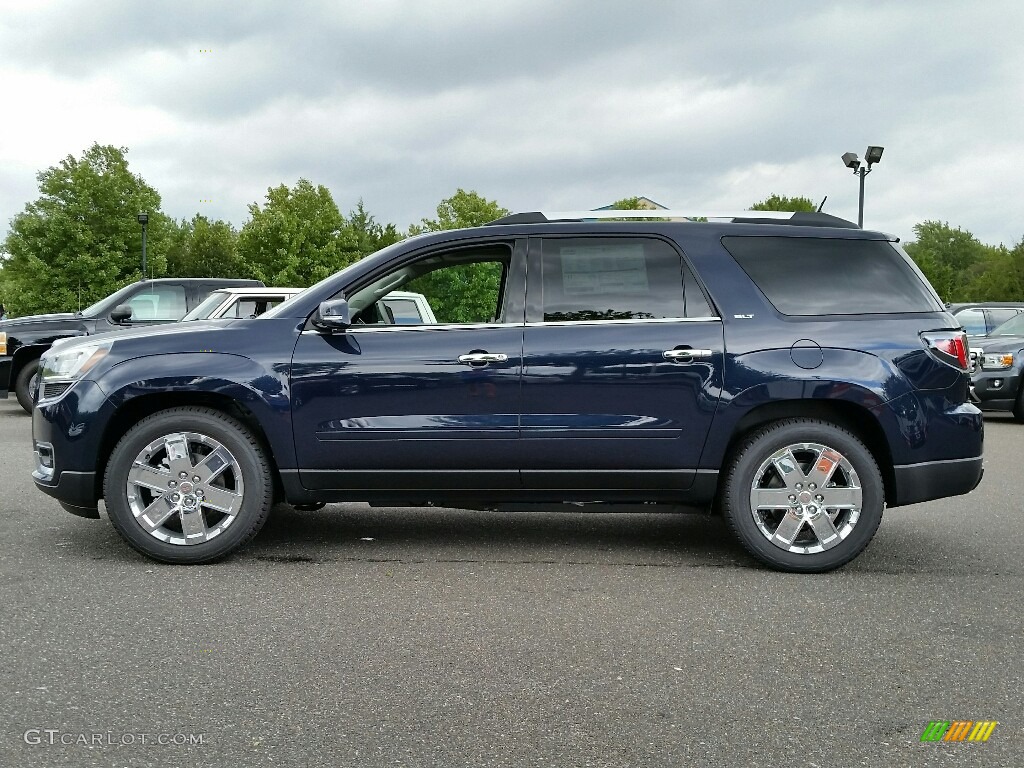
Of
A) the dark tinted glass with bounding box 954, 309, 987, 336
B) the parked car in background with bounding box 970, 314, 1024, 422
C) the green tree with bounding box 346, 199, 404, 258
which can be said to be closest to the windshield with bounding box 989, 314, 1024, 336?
the parked car in background with bounding box 970, 314, 1024, 422

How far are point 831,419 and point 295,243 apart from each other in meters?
62.5

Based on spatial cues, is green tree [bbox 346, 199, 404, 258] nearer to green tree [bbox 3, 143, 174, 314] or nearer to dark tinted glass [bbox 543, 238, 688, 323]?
green tree [bbox 3, 143, 174, 314]

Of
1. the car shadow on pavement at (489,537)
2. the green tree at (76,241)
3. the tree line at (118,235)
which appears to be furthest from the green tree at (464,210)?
the car shadow on pavement at (489,537)

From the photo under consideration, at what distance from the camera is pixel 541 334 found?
18.2ft

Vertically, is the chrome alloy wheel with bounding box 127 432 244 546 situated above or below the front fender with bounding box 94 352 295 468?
below

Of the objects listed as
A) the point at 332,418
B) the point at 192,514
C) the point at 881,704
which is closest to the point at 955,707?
the point at 881,704

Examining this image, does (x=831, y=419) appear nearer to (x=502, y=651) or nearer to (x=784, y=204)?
(x=502, y=651)

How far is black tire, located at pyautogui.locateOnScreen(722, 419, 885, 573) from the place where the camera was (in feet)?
17.9

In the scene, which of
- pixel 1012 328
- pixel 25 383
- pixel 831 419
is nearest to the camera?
pixel 831 419

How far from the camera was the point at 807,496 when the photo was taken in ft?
18.1

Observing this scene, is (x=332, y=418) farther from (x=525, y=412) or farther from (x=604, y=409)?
(x=604, y=409)

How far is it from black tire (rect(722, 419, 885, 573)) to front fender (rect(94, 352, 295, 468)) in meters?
2.41
